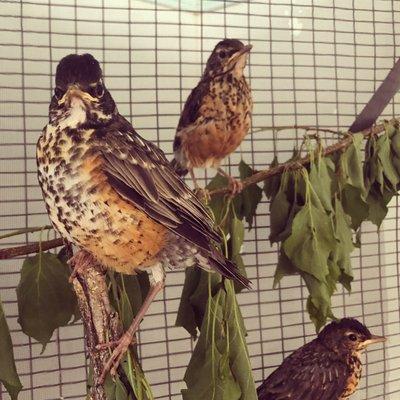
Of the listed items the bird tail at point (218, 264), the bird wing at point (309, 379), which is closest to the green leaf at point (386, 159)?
the bird wing at point (309, 379)

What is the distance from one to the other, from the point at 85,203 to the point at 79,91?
0.12m

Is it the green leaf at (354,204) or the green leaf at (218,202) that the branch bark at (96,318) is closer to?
the green leaf at (218,202)

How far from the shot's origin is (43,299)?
2.34 feet

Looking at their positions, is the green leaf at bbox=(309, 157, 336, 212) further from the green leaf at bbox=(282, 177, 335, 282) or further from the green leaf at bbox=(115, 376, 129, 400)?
the green leaf at bbox=(115, 376, 129, 400)

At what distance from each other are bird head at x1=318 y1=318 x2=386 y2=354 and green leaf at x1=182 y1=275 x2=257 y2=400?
462 mm

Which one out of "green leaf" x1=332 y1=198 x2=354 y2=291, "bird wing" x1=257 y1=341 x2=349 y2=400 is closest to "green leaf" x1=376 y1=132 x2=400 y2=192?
"green leaf" x1=332 y1=198 x2=354 y2=291

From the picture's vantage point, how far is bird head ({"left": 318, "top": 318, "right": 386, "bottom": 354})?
1.12 m

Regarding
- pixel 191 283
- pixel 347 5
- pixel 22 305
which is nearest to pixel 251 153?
pixel 347 5

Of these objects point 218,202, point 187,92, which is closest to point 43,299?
point 218,202

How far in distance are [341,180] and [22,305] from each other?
1.88ft

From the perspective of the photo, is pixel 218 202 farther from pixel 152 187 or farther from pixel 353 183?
pixel 152 187

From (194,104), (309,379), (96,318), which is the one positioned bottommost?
(309,379)

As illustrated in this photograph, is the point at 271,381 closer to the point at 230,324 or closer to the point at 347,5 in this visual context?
the point at 230,324

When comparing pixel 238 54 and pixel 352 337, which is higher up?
pixel 238 54
